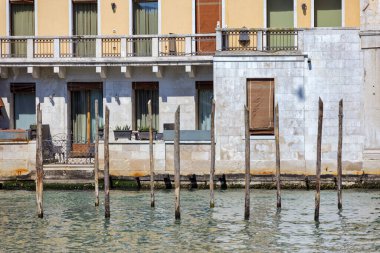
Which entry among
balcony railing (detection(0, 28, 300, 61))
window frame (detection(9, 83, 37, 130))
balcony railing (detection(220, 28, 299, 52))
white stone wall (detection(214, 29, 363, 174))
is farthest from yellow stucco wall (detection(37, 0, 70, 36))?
white stone wall (detection(214, 29, 363, 174))

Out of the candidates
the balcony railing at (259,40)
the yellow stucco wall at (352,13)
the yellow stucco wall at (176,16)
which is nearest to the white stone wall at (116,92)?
the yellow stucco wall at (176,16)

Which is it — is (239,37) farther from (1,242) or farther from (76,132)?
(1,242)

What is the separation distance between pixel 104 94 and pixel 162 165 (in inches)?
183

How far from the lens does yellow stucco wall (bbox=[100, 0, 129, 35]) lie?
150ft

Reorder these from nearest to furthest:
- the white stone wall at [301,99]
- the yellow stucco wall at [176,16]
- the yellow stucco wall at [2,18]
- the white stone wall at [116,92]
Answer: the white stone wall at [301,99], the yellow stucco wall at [176,16], the white stone wall at [116,92], the yellow stucco wall at [2,18]

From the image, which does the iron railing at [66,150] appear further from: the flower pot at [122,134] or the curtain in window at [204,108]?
the curtain in window at [204,108]

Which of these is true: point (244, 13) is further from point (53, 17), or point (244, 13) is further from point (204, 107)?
point (53, 17)

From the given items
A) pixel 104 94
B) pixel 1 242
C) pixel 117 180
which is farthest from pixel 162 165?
pixel 1 242

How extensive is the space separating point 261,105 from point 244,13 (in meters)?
4.12

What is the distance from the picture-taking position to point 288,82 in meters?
42.6

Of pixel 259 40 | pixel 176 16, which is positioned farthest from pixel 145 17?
pixel 259 40

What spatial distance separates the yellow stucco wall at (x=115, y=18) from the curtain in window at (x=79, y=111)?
2.71 meters

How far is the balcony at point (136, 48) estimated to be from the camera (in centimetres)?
4306

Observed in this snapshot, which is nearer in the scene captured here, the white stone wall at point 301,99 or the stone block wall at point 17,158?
the white stone wall at point 301,99
